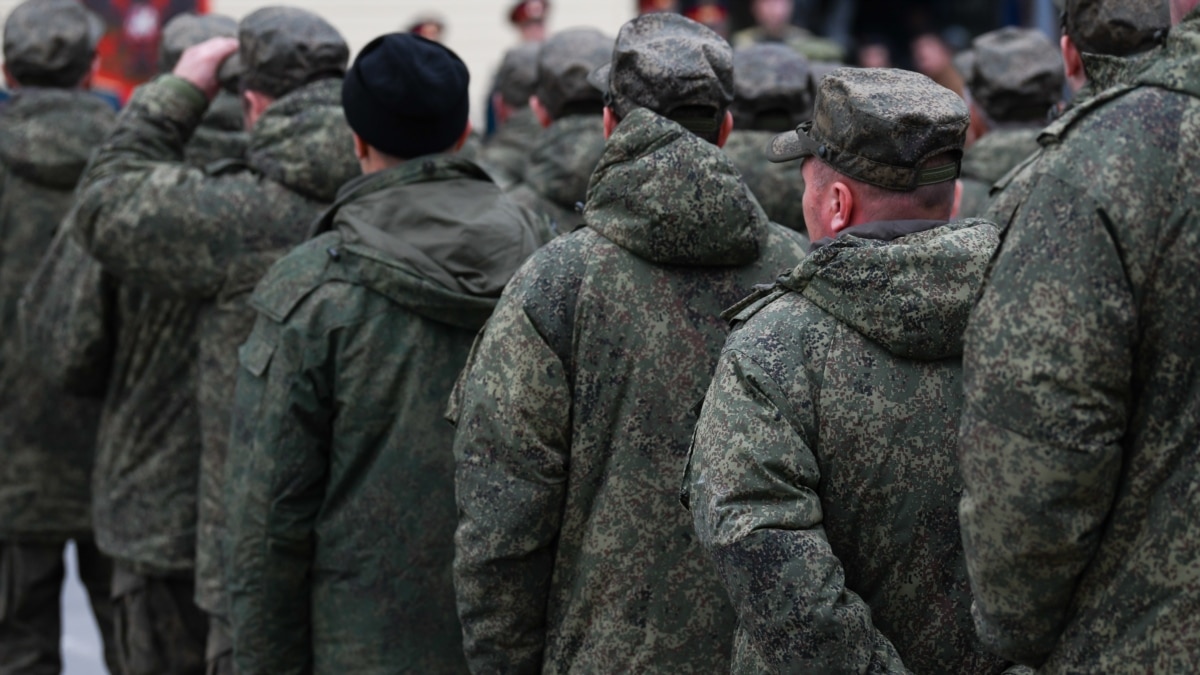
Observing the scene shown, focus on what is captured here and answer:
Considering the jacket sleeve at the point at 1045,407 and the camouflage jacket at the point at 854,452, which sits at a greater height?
the jacket sleeve at the point at 1045,407

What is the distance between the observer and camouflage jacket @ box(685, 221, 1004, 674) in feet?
7.53

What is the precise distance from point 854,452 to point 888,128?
1.69 feet

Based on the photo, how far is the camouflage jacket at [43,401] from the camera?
5.43 metres

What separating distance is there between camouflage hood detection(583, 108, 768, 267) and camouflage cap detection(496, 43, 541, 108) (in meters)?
4.67

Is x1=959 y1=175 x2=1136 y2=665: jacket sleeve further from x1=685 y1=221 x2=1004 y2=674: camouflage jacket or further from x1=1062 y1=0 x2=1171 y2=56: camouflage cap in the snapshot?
x1=1062 y1=0 x2=1171 y2=56: camouflage cap

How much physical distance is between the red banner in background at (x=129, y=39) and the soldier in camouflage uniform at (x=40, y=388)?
831 centimetres

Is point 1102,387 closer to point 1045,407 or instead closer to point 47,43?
point 1045,407

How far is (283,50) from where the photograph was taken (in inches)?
165

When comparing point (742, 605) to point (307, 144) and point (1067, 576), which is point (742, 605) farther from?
point (307, 144)

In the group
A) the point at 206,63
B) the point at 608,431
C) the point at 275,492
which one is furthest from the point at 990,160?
Result: the point at 275,492

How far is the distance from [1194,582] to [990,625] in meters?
0.27

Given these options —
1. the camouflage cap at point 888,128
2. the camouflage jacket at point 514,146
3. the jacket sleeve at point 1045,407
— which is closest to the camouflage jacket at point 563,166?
the camouflage jacket at point 514,146

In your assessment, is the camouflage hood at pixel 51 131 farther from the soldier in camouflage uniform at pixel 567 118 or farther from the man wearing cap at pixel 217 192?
the soldier in camouflage uniform at pixel 567 118

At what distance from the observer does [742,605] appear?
232 centimetres
